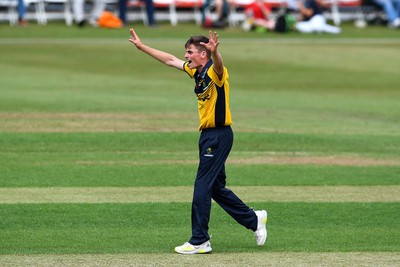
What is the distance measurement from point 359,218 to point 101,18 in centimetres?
2802

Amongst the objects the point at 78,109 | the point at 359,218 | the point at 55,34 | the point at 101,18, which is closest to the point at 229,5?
the point at 101,18

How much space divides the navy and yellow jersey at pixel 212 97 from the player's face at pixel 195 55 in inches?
3.2

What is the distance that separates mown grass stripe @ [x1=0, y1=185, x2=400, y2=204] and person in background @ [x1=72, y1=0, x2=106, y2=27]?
2550 centimetres

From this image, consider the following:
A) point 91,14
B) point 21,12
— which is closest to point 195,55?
point 21,12

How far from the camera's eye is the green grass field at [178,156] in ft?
33.6

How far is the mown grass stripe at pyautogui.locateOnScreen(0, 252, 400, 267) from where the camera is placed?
9234 mm

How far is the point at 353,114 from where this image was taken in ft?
72.4

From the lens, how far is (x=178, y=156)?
16.5 meters

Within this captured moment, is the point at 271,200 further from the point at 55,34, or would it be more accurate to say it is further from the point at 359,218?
the point at 55,34

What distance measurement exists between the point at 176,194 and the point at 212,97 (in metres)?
3.72

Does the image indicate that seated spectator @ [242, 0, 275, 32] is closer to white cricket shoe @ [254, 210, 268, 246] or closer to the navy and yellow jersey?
white cricket shoe @ [254, 210, 268, 246]

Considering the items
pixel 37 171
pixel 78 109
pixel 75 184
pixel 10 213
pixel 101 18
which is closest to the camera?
pixel 10 213

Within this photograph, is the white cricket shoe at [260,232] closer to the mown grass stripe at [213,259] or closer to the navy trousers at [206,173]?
the mown grass stripe at [213,259]

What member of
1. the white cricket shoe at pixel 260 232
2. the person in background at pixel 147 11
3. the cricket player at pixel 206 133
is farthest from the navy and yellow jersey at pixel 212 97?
the person in background at pixel 147 11
